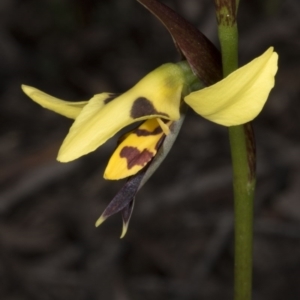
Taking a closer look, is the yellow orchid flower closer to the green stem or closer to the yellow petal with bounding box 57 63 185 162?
the yellow petal with bounding box 57 63 185 162

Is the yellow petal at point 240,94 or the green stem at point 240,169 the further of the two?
the green stem at point 240,169

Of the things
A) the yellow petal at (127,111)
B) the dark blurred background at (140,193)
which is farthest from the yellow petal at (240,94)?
the dark blurred background at (140,193)

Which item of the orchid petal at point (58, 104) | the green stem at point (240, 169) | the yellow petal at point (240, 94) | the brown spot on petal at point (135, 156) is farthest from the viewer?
the orchid petal at point (58, 104)

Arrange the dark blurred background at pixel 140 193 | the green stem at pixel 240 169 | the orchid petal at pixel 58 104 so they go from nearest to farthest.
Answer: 1. the green stem at pixel 240 169
2. the orchid petal at pixel 58 104
3. the dark blurred background at pixel 140 193

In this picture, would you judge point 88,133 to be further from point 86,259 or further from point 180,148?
point 180,148

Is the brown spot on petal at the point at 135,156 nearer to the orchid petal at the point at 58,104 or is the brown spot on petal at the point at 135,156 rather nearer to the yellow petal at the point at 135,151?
the yellow petal at the point at 135,151

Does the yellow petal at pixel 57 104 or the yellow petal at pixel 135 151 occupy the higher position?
the yellow petal at pixel 57 104

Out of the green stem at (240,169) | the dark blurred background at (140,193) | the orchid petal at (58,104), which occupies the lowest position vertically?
the dark blurred background at (140,193)

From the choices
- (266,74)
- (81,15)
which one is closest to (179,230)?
(81,15)
